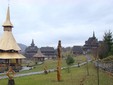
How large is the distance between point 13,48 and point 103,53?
22199 mm

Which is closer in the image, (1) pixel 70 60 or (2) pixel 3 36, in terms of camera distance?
(1) pixel 70 60

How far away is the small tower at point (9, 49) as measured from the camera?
5633 centimetres

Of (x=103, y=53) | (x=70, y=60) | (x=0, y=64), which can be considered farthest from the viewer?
(x=0, y=64)

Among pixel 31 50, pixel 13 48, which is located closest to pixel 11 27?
pixel 13 48

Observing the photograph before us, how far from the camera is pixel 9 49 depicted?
56.7 metres

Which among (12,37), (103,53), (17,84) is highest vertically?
(12,37)

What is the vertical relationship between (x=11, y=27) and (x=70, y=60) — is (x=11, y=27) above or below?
above

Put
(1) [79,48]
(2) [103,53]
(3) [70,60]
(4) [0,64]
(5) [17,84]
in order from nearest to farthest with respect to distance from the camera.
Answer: (5) [17,84] < (2) [103,53] < (3) [70,60] < (4) [0,64] < (1) [79,48]

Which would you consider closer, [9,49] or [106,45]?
[106,45]

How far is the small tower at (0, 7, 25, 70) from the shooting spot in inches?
2218

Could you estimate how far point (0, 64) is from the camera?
5544 cm

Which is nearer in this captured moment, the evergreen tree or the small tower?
the evergreen tree

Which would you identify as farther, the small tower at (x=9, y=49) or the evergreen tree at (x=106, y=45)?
the small tower at (x=9, y=49)

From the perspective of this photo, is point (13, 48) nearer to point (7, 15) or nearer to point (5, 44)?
point (5, 44)
